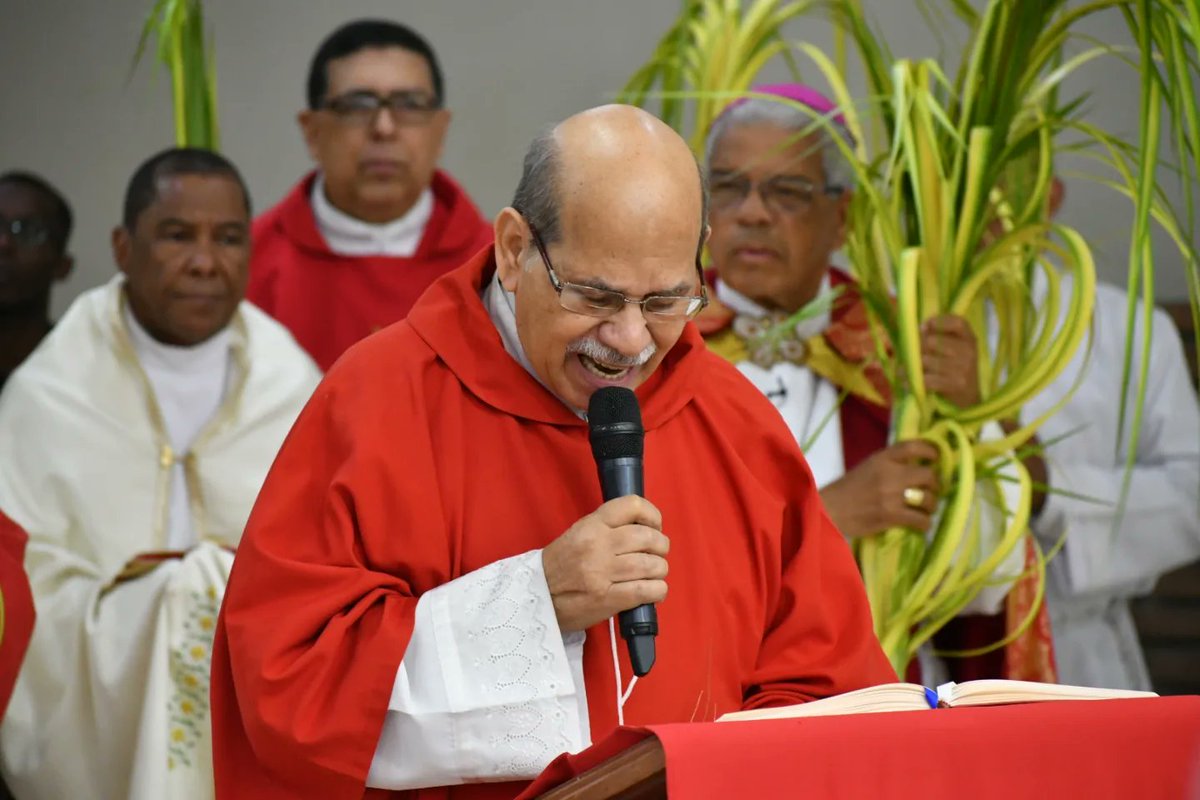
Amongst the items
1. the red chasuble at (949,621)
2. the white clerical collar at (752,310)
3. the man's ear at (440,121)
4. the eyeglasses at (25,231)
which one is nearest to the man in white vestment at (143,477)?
the man's ear at (440,121)

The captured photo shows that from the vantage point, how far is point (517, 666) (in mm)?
2559

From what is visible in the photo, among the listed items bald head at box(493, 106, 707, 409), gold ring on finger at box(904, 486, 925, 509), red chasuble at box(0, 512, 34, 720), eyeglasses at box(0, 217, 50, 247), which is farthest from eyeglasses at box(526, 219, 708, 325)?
eyeglasses at box(0, 217, 50, 247)

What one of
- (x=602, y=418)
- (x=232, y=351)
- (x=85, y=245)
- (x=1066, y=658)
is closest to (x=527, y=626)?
(x=602, y=418)

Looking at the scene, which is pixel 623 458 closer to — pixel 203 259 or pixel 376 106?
pixel 203 259

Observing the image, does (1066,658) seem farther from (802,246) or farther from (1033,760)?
(1033,760)

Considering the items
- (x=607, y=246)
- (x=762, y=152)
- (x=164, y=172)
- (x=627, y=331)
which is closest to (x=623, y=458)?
(x=627, y=331)

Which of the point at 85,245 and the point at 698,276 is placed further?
the point at 85,245

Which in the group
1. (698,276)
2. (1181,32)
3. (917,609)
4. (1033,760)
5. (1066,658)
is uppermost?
(1181,32)

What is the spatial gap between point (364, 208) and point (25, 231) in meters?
1.07

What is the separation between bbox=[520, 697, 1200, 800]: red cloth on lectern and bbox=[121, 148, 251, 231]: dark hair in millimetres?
2798

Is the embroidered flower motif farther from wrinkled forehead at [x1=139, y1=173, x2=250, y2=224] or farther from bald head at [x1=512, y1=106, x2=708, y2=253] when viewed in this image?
bald head at [x1=512, y1=106, x2=708, y2=253]

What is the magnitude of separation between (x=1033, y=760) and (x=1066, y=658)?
321 centimetres

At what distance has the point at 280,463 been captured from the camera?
2.73 metres

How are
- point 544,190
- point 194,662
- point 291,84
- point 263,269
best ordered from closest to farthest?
point 544,190, point 194,662, point 263,269, point 291,84
